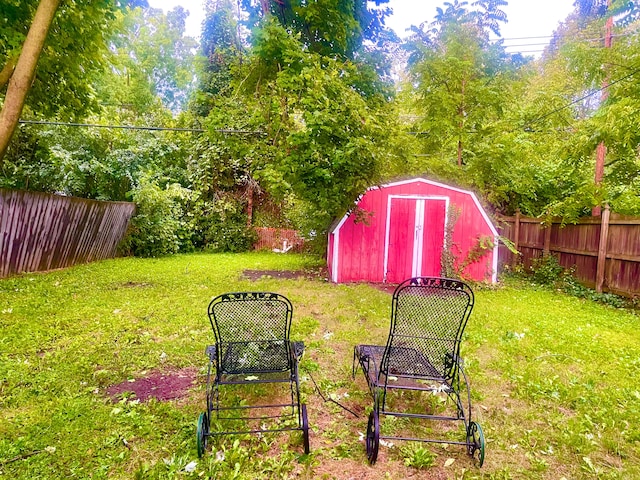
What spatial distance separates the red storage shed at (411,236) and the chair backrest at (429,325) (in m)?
5.23

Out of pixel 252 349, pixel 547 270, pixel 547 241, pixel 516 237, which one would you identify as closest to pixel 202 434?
A: pixel 252 349

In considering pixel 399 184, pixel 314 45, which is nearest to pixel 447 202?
pixel 399 184

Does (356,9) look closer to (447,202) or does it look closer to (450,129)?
(450,129)

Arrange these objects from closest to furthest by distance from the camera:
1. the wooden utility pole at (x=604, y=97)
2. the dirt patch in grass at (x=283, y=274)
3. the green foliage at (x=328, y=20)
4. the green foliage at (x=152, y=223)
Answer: the green foliage at (x=328, y=20) < the wooden utility pole at (x=604, y=97) < the dirt patch in grass at (x=283, y=274) < the green foliage at (x=152, y=223)

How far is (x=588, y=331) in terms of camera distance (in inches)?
190

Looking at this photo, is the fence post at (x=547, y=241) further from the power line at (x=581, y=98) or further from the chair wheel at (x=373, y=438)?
the chair wheel at (x=373, y=438)

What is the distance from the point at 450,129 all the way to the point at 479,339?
20.5 ft

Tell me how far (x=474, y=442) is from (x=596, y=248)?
262 inches

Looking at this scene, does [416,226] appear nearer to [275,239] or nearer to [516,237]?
[516,237]

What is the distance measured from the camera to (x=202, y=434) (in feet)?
7.21

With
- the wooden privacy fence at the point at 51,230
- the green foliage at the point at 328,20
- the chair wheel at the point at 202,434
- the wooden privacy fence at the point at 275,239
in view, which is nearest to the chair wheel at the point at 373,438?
the chair wheel at the point at 202,434

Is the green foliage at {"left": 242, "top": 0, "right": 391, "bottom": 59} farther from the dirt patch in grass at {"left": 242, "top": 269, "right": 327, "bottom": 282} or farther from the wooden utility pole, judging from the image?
the dirt patch in grass at {"left": 242, "top": 269, "right": 327, "bottom": 282}

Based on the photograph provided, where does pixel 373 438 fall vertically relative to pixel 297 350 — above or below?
below

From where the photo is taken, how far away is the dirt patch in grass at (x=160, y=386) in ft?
9.64
